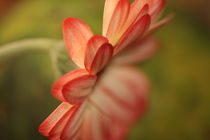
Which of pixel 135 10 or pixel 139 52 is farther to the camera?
pixel 139 52

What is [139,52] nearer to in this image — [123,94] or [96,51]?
[123,94]

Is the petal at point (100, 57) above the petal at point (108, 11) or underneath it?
underneath

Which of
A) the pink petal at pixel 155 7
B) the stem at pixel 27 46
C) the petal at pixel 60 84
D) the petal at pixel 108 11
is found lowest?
the petal at pixel 60 84

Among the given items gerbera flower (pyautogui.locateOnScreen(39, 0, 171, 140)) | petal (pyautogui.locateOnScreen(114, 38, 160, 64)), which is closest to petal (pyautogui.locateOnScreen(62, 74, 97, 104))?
gerbera flower (pyautogui.locateOnScreen(39, 0, 171, 140))

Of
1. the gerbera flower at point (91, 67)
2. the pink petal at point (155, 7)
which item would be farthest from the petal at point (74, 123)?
the pink petal at point (155, 7)

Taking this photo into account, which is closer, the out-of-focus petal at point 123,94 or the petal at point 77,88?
the petal at point 77,88

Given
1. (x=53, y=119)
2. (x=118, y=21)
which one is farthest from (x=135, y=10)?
(x=53, y=119)

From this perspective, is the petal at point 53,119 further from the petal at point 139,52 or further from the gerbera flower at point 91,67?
the petal at point 139,52
